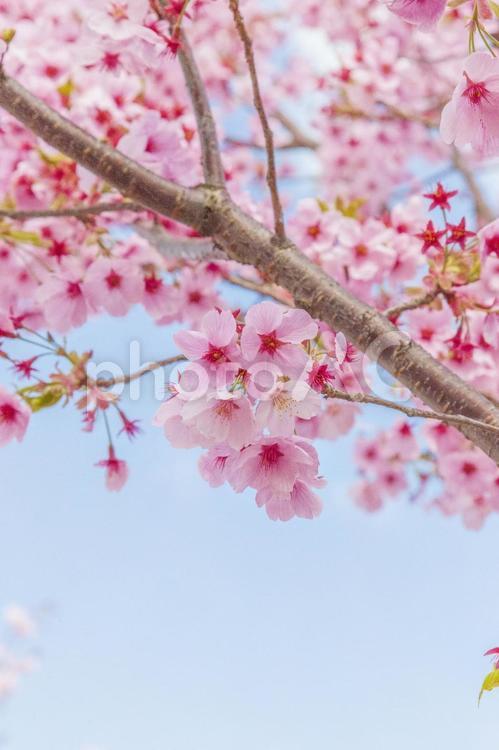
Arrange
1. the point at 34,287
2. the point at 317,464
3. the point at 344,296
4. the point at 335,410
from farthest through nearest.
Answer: the point at 34,287 → the point at 335,410 → the point at 344,296 → the point at 317,464

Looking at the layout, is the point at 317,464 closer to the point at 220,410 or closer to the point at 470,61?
the point at 220,410

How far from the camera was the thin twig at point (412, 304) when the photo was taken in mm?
2414

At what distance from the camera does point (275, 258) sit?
2227 millimetres

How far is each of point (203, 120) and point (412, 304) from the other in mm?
1013

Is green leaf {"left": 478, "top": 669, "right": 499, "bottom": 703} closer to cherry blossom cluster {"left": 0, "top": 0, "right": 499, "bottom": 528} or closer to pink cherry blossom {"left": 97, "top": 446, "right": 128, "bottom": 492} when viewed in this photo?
cherry blossom cluster {"left": 0, "top": 0, "right": 499, "bottom": 528}

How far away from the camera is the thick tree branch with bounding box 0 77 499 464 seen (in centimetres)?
194

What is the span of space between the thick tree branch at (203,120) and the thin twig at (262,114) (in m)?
0.37

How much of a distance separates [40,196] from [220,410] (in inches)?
89.0

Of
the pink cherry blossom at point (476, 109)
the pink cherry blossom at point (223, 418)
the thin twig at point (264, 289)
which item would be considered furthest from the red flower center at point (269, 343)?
the thin twig at point (264, 289)

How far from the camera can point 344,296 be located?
83.0 inches

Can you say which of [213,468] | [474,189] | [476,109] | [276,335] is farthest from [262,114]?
[474,189]

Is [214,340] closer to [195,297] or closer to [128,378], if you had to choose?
Result: [128,378]

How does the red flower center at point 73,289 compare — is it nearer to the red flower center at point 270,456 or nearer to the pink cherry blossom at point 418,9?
the red flower center at point 270,456

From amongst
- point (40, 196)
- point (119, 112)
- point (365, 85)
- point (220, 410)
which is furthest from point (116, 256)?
point (365, 85)
